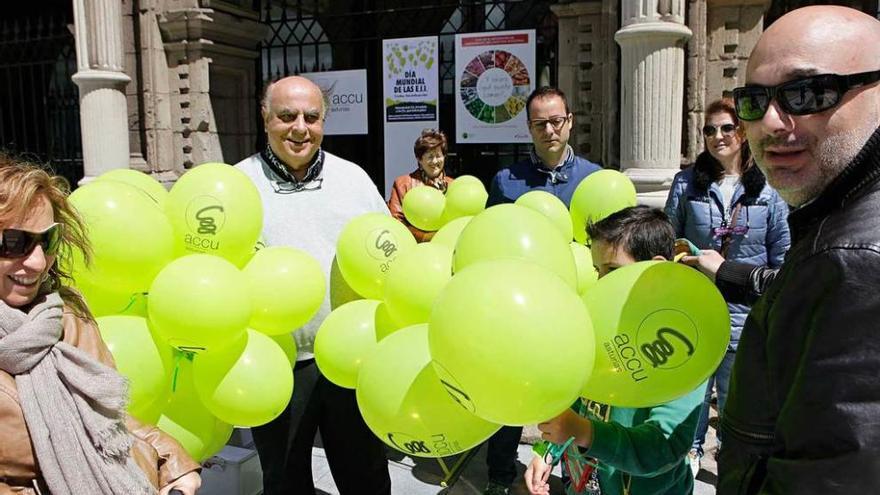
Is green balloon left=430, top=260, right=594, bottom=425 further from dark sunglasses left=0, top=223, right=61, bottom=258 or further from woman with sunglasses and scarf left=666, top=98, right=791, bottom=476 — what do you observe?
woman with sunglasses and scarf left=666, top=98, right=791, bottom=476

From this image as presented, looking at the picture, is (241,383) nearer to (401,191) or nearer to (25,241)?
(25,241)

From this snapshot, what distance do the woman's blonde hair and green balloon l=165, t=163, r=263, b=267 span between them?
30 cm

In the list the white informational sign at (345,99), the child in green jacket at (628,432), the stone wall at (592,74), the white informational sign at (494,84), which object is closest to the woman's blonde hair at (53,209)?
the child in green jacket at (628,432)

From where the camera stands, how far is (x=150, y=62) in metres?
6.95

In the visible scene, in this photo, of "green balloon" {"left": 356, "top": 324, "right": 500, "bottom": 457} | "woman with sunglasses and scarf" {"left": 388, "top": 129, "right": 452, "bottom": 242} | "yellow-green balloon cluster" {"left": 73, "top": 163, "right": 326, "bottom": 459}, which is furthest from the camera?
"woman with sunglasses and scarf" {"left": 388, "top": 129, "right": 452, "bottom": 242}

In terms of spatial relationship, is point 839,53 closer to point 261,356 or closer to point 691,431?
point 691,431

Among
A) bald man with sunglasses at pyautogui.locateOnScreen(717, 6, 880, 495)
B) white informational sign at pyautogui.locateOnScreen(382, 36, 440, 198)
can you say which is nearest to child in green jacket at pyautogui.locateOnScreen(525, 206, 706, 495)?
bald man with sunglasses at pyautogui.locateOnScreen(717, 6, 880, 495)

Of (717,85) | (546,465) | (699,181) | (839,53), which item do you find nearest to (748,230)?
(699,181)

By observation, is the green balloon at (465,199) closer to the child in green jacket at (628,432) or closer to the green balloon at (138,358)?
the child in green jacket at (628,432)

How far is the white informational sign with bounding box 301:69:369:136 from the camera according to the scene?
6.89 m

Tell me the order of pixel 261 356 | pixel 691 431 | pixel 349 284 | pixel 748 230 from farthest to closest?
pixel 748 230
pixel 349 284
pixel 261 356
pixel 691 431

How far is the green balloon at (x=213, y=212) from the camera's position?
183 cm

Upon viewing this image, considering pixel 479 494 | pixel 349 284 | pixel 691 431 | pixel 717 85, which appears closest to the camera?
pixel 691 431

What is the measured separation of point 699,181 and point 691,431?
66.1 inches
